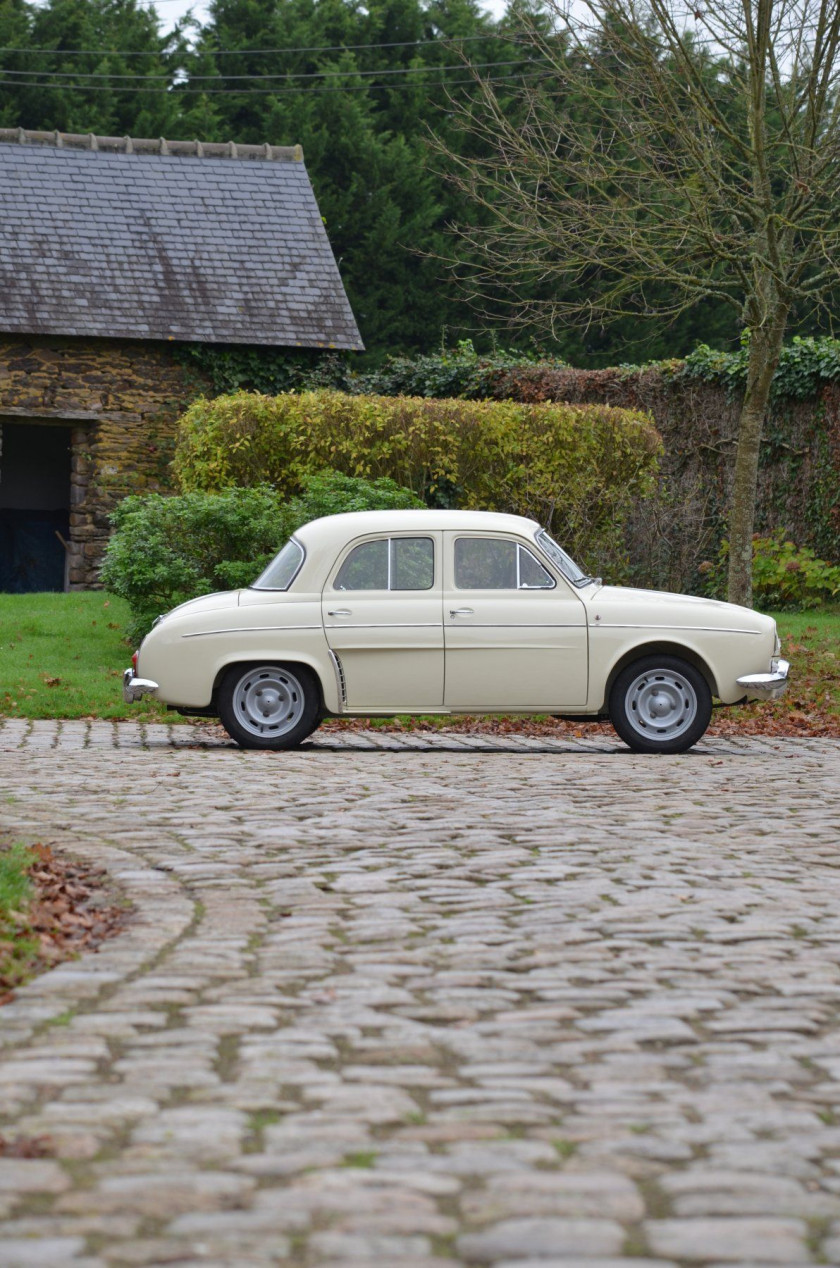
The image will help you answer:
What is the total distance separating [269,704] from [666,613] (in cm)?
290

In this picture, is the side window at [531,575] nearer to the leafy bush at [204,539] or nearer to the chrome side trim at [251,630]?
the chrome side trim at [251,630]

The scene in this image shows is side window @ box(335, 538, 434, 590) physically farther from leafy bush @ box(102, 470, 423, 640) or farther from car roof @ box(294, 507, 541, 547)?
leafy bush @ box(102, 470, 423, 640)

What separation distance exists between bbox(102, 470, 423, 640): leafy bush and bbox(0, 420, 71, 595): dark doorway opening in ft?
42.2

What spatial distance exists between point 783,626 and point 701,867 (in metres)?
12.3

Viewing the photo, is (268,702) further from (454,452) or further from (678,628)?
(454,452)

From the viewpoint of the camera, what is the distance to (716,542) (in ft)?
74.0

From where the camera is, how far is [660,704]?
38.5ft

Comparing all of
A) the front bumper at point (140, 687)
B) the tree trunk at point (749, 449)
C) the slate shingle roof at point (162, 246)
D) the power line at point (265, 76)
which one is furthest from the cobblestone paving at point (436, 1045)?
the power line at point (265, 76)

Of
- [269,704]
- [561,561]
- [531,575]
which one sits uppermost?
[561,561]

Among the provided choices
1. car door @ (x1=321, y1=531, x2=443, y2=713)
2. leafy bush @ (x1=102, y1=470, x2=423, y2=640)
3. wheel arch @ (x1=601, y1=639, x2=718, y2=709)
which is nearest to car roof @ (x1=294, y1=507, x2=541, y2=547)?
car door @ (x1=321, y1=531, x2=443, y2=713)

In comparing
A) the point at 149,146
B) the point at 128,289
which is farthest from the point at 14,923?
the point at 149,146

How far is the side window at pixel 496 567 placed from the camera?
11734 mm

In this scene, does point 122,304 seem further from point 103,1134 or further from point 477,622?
point 103,1134

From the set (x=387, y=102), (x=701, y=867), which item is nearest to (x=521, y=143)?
(x=701, y=867)
